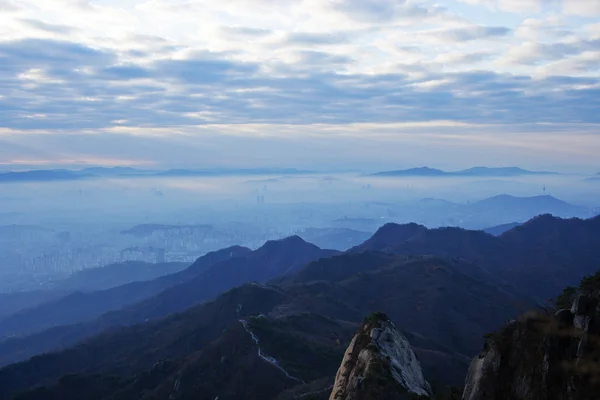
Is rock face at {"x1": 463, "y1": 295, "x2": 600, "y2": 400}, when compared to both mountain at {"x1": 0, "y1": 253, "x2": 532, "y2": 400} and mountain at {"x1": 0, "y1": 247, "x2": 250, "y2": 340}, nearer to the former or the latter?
mountain at {"x1": 0, "y1": 253, "x2": 532, "y2": 400}

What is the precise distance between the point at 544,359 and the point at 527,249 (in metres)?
130

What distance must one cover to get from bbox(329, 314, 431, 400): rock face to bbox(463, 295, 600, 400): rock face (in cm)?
622

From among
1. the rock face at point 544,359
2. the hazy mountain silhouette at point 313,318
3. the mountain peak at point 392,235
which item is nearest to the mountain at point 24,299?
the hazy mountain silhouette at point 313,318

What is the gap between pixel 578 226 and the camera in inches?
5502

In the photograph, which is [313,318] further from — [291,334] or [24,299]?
[24,299]

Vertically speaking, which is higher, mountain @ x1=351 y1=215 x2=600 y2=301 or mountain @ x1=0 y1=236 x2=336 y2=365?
mountain @ x1=351 y1=215 x2=600 y2=301

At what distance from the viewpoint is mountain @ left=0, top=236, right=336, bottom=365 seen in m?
117

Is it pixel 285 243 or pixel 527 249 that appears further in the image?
pixel 285 243

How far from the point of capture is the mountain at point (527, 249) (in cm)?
11344

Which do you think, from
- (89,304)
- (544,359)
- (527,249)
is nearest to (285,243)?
(89,304)

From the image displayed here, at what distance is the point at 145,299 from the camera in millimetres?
140125

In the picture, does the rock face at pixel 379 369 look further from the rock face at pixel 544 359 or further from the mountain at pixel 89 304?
the mountain at pixel 89 304

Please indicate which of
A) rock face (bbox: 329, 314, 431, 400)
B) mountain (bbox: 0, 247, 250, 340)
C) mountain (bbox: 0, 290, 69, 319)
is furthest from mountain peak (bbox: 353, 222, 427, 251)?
rock face (bbox: 329, 314, 431, 400)

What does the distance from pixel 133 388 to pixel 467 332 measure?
49474mm
